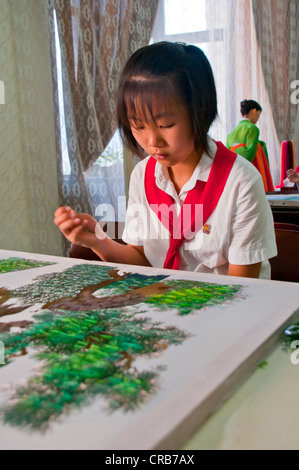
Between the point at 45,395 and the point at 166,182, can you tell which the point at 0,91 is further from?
the point at 45,395

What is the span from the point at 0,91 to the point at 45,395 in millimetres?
2401

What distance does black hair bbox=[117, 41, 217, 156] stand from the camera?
915 mm

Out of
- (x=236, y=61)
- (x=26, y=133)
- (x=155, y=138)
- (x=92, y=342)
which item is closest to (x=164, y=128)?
(x=155, y=138)

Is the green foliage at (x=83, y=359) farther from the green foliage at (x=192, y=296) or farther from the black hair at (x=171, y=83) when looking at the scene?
the black hair at (x=171, y=83)

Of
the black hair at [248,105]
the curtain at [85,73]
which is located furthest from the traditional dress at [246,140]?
the curtain at [85,73]

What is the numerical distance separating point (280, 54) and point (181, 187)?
4772 millimetres

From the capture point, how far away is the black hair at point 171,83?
36.0 inches

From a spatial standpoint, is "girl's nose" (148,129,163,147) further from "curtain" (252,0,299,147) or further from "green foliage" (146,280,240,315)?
"curtain" (252,0,299,147)

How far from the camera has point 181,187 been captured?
3.80ft

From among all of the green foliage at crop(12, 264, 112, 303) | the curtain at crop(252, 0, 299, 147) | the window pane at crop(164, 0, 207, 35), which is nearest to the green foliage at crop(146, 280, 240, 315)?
the green foliage at crop(12, 264, 112, 303)

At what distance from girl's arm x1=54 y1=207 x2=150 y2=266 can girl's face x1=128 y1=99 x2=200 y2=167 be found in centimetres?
22

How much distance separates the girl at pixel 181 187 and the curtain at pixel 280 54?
430cm

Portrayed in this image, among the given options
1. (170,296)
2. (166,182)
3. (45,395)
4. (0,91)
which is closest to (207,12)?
(0,91)

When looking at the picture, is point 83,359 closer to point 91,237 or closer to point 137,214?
point 91,237
